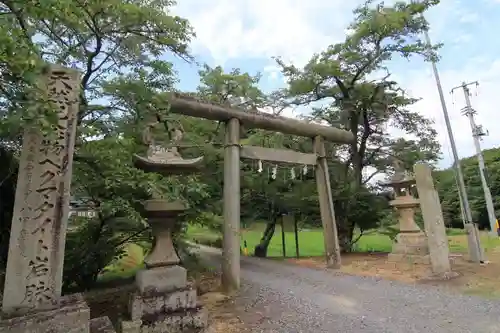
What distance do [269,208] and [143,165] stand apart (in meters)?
8.46

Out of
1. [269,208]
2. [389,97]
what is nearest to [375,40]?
[389,97]

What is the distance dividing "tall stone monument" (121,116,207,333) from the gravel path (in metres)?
0.97

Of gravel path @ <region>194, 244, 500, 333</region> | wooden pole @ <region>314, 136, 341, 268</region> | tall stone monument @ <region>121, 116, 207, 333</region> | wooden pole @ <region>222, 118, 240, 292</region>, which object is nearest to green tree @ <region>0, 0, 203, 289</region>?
tall stone monument @ <region>121, 116, 207, 333</region>

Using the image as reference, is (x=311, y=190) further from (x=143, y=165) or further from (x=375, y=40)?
(x=143, y=165)

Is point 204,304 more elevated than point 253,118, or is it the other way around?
point 253,118

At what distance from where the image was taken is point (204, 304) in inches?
209

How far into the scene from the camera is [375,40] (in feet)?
33.1

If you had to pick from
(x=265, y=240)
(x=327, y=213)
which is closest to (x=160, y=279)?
(x=327, y=213)

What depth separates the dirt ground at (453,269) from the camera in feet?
19.5

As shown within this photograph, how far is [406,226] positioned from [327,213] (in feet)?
9.95

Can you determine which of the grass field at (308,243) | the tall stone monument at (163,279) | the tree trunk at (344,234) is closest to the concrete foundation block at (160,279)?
the tall stone monument at (163,279)

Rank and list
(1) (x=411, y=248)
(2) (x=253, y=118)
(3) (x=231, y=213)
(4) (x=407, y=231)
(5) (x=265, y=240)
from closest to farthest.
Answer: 1. (3) (x=231, y=213)
2. (2) (x=253, y=118)
3. (1) (x=411, y=248)
4. (4) (x=407, y=231)
5. (5) (x=265, y=240)

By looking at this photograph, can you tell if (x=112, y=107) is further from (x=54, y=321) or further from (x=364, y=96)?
(x=364, y=96)

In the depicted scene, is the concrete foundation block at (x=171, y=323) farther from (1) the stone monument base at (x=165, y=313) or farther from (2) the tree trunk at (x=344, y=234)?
(2) the tree trunk at (x=344, y=234)
